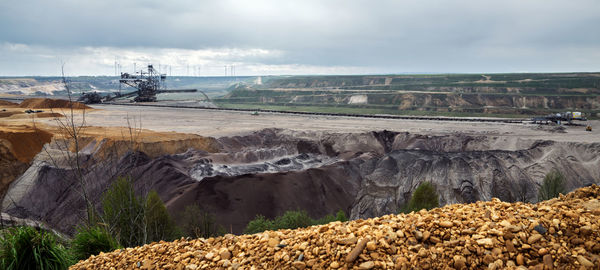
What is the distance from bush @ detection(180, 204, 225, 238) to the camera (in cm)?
2704

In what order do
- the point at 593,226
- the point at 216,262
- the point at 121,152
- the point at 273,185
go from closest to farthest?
the point at 593,226, the point at 216,262, the point at 273,185, the point at 121,152

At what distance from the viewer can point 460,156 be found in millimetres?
43531

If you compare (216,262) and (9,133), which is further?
(9,133)

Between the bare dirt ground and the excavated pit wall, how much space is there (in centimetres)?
1278

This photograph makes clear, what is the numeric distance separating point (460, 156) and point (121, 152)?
42.4m

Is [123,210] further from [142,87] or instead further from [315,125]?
[142,87]

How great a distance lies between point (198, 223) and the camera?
1141 inches

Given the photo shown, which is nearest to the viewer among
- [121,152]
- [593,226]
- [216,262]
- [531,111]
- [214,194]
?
[593,226]

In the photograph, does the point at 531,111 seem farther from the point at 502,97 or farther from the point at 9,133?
the point at 9,133

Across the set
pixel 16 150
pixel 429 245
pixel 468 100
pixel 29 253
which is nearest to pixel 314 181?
pixel 29 253

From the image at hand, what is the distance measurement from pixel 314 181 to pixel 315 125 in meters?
32.4

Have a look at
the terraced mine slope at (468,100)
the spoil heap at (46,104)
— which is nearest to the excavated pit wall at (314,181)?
the spoil heap at (46,104)

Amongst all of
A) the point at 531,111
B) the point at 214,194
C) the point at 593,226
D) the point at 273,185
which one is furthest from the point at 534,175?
the point at 531,111

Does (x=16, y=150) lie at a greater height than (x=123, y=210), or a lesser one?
lesser
